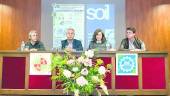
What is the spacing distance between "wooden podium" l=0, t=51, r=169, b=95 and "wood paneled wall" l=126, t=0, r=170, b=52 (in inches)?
114

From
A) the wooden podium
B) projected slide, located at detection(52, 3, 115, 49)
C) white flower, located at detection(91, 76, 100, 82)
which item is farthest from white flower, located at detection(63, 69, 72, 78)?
projected slide, located at detection(52, 3, 115, 49)

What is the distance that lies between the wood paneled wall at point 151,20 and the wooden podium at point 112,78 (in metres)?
2.90

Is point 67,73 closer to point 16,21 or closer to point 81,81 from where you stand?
point 81,81

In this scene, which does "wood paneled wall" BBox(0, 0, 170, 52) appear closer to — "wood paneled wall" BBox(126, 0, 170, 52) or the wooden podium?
"wood paneled wall" BBox(126, 0, 170, 52)

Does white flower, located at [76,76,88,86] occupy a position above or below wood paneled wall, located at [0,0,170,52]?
below

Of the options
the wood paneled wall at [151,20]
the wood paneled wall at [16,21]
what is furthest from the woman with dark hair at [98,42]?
the wood paneled wall at [16,21]

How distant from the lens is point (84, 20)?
24.6 ft

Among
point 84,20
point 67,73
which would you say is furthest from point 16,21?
point 67,73

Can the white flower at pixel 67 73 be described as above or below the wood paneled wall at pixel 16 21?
below

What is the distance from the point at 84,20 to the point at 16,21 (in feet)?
4.50

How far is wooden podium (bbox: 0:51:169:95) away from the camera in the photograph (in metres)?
4.53

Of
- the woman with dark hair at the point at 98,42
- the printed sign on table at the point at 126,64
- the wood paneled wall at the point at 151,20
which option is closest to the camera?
the printed sign on table at the point at 126,64

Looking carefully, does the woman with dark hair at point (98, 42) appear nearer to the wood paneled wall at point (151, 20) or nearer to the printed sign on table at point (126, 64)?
the printed sign on table at point (126, 64)

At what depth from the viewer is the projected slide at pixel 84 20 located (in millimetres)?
7426
